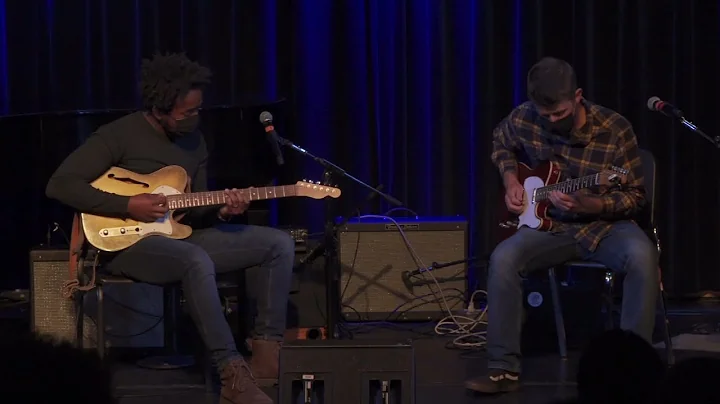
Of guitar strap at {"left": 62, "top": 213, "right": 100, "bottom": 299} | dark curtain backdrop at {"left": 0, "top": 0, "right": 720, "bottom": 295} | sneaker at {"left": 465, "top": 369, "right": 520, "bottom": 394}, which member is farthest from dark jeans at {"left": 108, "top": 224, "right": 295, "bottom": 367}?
dark curtain backdrop at {"left": 0, "top": 0, "right": 720, "bottom": 295}

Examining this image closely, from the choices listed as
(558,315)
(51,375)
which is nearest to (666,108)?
(558,315)

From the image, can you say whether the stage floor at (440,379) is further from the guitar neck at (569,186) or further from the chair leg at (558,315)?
the guitar neck at (569,186)

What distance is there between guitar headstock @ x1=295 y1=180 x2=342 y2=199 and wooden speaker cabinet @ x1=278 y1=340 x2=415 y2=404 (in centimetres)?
97

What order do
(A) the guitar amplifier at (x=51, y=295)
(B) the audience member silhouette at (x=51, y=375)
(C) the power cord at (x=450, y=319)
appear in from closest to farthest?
(B) the audience member silhouette at (x=51, y=375)
(A) the guitar amplifier at (x=51, y=295)
(C) the power cord at (x=450, y=319)

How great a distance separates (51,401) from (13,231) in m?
4.77

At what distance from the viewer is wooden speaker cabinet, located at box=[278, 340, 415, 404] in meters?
3.46

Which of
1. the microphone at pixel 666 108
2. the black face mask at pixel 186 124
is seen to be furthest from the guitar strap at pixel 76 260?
the microphone at pixel 666 108

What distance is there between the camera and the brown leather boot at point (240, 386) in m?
3.87

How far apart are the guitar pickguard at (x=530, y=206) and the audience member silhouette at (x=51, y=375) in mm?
3180

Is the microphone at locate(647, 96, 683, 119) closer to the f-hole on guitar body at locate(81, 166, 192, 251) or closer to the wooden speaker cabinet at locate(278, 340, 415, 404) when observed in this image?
the wooden speaker cabinet at locate(278, 340, 415, 404)

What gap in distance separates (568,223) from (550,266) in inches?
8.2

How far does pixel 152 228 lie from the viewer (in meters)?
4.21

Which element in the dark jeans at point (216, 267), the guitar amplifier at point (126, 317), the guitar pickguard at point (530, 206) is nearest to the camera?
the dark jeans at point (216, 267)

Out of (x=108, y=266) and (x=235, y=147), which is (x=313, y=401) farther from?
(x=235, y=147)
